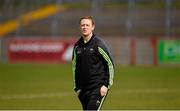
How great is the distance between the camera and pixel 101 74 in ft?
26.6

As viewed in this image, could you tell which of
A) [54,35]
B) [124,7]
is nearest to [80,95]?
[54,35]

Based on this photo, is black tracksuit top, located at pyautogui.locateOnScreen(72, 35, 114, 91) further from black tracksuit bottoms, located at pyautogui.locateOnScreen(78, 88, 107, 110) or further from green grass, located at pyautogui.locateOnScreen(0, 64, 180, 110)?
green grass, located at pyautogui.locateOnScreen(0, 64, 180, 110)

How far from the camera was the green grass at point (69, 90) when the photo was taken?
48.4ft

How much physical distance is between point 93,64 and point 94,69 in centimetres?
7

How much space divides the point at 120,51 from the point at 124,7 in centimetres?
736

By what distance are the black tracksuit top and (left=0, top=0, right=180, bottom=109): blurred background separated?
6.06 m

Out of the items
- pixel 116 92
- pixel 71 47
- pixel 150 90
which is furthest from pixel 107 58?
pixel 71 47

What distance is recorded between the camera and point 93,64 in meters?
8.08

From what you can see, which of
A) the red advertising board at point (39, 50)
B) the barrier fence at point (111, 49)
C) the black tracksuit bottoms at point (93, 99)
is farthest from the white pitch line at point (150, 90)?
the red advertising board at point (39, 50)

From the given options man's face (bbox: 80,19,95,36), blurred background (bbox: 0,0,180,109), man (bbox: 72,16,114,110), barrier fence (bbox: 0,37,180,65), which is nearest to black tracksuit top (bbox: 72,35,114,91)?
man (bbox: 72,16,114,110)

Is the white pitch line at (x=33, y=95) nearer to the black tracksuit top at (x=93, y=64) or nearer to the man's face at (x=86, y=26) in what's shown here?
the black tracksuit top at (x=93, y=64)

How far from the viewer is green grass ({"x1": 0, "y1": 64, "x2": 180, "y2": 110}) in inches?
581

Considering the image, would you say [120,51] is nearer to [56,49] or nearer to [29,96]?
[56,49]

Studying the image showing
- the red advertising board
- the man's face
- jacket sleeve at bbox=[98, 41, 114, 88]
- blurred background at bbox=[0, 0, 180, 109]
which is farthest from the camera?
the red advertising board
